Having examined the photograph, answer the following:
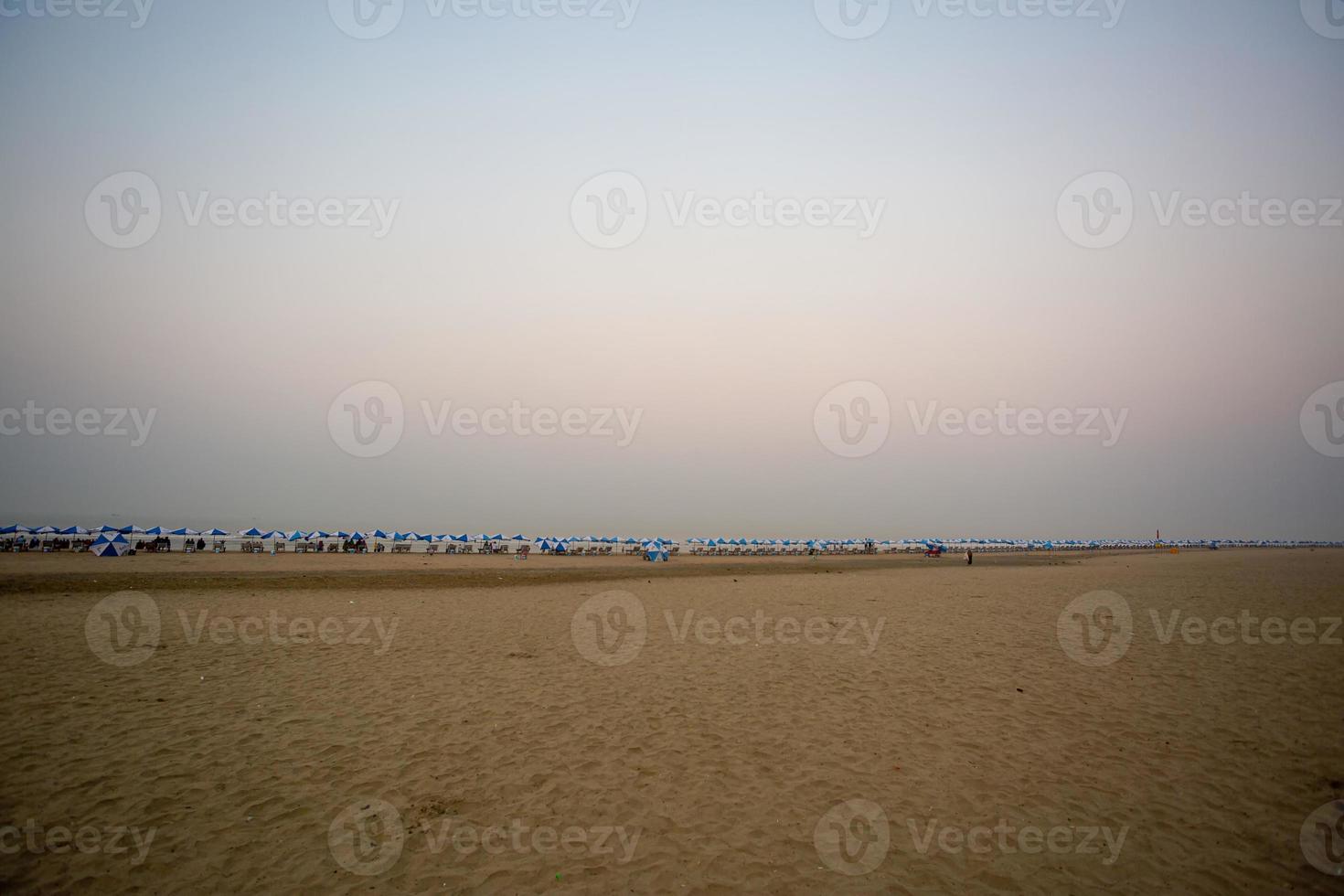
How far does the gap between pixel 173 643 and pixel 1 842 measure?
10882mm

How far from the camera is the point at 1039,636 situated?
1755 cm

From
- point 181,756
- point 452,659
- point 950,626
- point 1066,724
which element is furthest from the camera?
point 950,626

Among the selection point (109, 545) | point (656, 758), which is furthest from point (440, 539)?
point (656, 758)

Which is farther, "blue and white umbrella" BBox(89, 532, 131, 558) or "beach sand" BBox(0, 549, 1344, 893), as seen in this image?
"blue and white umbrella" BBox(89, 532, 131, 558)

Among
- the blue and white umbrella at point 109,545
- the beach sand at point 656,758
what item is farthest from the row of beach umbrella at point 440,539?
the beach sand at point 656,758

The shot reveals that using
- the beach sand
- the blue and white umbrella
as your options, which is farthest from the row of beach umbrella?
the beach sand

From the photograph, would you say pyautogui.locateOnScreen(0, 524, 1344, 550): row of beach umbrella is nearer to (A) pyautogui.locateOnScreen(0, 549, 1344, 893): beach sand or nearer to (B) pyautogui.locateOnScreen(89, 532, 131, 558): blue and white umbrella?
(B) pyautogui.locateOnScreen(89, 532, 131, 558): blue and white umbrella

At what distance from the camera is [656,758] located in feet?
31.2

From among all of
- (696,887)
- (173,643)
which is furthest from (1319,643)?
(173,643)

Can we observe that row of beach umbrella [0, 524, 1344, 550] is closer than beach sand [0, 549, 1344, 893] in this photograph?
No

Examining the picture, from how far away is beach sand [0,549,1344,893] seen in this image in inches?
267

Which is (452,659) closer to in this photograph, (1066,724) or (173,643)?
(173,643)

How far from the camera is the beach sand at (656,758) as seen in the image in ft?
22.2

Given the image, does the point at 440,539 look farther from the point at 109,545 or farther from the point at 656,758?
the point at 656,758
